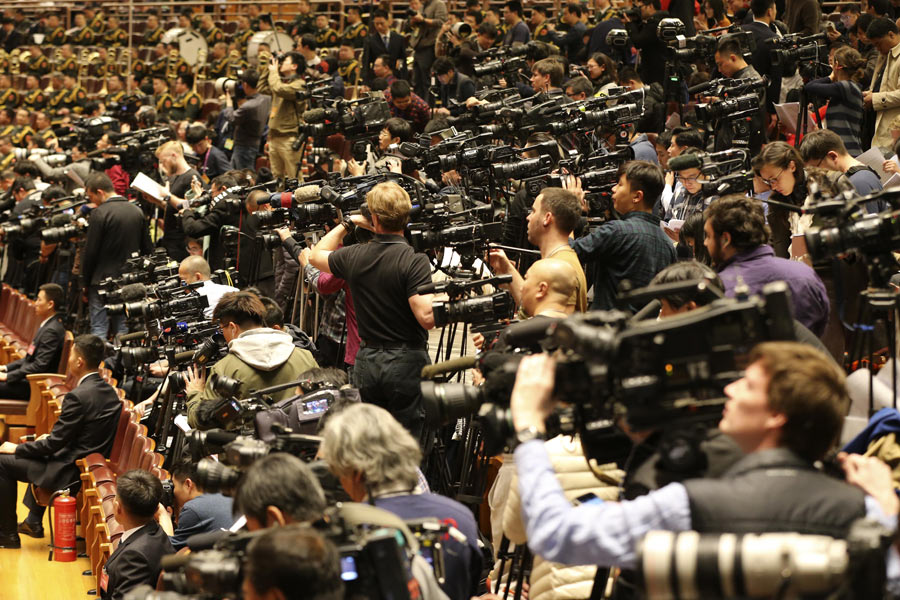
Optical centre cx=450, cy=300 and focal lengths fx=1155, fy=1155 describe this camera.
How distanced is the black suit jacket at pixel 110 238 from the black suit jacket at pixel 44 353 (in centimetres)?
44

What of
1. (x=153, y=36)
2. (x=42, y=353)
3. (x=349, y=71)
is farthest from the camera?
(x=153, y=36)

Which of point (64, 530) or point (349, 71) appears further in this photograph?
point (349, 71)

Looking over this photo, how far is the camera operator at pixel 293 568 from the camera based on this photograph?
211 centimetres

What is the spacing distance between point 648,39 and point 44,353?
15.5ft

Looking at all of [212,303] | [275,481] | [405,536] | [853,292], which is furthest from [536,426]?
[212,303]

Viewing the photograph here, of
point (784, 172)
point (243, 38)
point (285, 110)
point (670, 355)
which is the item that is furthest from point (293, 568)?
point (243, 38)

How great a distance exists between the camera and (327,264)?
466 centimetres

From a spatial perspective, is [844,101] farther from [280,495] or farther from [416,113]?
[280,495]

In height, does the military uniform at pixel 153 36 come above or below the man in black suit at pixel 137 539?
above

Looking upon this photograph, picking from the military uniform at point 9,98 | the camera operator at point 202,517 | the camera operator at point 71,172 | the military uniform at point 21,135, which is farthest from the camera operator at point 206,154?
the military uniform at point 9,98

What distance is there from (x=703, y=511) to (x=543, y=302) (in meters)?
1.52

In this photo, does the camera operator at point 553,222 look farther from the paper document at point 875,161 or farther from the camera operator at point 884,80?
the camera operator at point 884,80

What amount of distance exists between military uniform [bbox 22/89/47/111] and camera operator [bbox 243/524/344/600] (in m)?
16.7

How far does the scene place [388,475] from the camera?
2645 mm
